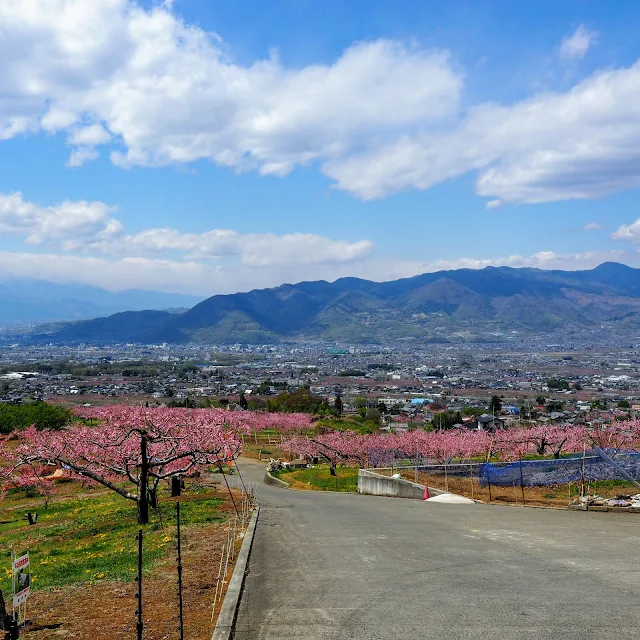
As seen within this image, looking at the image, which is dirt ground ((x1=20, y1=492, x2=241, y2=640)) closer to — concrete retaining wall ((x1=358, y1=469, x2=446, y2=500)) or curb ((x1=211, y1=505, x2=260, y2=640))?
curb ((x1=211, y1=505, x2=260, y2=640))

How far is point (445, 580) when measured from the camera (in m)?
9.66

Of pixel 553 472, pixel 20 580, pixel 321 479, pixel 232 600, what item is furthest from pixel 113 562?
pixel 321 479

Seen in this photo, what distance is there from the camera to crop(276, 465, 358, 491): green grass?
3409cm

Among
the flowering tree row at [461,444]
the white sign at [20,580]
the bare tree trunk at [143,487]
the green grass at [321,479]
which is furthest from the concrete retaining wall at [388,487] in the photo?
the white sign at [20,580]

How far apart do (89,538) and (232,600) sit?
381 inches

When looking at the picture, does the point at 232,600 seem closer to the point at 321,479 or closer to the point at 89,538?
the point at 89,538

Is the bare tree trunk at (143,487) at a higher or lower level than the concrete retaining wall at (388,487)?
higher

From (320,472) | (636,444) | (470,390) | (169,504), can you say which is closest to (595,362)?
(470,390)

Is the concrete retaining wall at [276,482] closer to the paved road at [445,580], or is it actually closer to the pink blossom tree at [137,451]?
the pink blossom tree at [137,451]

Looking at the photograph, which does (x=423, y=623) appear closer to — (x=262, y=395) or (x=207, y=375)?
(x=262, y=395)

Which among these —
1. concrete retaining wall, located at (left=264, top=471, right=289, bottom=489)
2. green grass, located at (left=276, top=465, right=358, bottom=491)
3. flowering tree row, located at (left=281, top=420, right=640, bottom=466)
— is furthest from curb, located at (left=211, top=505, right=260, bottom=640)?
flowering tree row, located at (left=281, top=420, right=640, bottom=466)

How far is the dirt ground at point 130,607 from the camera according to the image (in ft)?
24.8

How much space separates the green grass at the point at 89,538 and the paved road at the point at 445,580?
2.31 meters

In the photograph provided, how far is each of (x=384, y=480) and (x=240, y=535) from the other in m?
15.6
